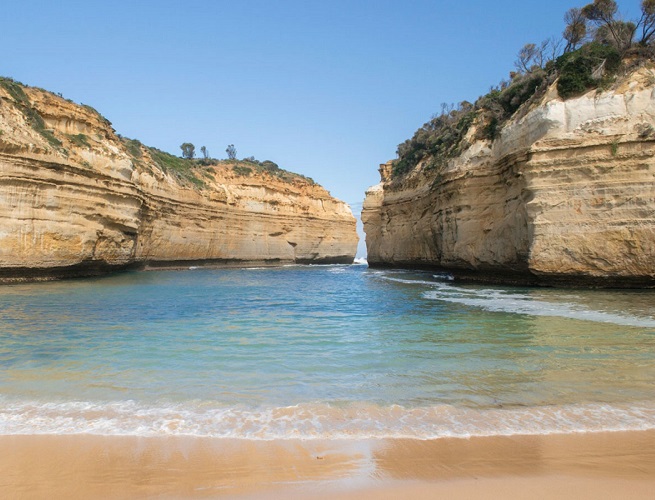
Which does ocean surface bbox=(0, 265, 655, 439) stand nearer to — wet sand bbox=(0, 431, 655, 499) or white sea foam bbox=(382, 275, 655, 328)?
white sea foam bbox=(382, 275, 655, 328)

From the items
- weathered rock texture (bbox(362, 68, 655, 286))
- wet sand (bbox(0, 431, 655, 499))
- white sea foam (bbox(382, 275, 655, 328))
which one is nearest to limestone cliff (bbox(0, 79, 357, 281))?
white sea foam (bbox(382, 275, 655, 328))

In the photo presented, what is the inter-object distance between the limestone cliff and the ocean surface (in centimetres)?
842

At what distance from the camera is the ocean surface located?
382 centimetres

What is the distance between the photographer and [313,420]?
12.7 ft

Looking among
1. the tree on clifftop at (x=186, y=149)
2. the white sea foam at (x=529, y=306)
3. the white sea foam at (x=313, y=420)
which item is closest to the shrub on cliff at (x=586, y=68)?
the white sea foam at (x=529, y=306)

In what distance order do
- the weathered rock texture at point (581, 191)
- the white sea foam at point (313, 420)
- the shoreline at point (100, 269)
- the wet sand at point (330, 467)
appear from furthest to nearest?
1. the shoreline at point (100, 269)
2. the weathered rock texture at point (581, 191)
3. the white sea foam at point (313, 420)
4. the wet sand at point (330, 467)

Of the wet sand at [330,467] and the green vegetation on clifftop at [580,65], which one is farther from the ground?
the green vegetation on clifftop at [580,65]

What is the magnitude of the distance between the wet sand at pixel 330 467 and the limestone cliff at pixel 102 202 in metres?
16.2

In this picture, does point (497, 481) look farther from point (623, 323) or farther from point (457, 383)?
point (623, 323)

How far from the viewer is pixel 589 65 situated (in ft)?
47.6

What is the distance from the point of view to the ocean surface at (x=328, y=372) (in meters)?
3.82

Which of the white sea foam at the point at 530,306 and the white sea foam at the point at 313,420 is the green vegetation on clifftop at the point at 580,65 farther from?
the white sea foam at the point at 313,420

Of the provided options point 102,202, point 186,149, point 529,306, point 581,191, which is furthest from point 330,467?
point 186,149

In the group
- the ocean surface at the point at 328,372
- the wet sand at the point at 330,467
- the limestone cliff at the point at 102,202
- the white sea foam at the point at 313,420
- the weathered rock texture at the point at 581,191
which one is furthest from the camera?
the limestone cliff at the point at 102,202
